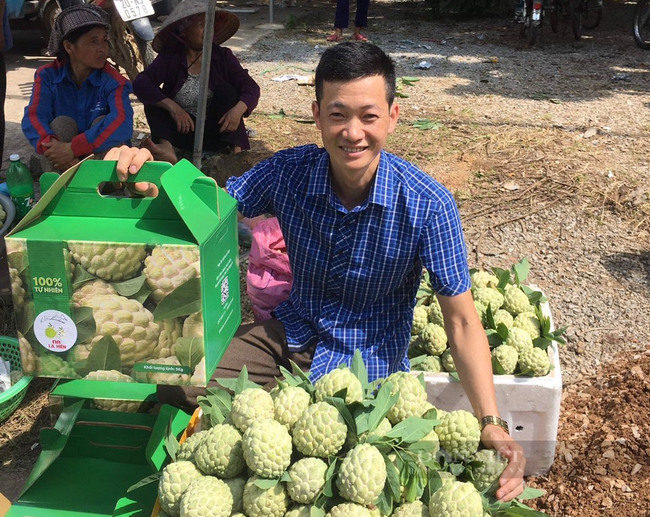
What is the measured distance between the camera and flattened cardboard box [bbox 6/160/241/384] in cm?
168

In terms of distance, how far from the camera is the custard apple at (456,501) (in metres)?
1.61

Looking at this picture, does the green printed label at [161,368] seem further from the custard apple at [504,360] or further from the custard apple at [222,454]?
the custard apple at [504,360]

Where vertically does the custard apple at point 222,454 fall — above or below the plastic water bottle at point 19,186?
above

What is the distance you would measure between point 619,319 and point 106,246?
9.87ft

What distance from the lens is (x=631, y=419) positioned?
9.46ft

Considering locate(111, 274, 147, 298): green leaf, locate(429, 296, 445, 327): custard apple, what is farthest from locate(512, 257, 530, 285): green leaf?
locate(111, 274, 147, 298): green leaf

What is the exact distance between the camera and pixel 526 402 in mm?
2586

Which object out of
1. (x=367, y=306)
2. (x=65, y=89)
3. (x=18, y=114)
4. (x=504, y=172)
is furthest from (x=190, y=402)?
(x=18, y=114)

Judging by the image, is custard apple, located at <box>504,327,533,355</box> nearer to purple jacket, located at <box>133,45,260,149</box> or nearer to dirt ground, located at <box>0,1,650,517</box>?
dirt ground, located at <box>0,1,650,517</box>

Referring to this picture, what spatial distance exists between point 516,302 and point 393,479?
5.17 ft

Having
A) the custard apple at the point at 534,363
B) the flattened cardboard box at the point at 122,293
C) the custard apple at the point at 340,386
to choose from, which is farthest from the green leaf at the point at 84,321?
the custard apple at the point at 534,363

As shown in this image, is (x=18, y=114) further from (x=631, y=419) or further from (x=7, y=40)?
(x=631, y=419)

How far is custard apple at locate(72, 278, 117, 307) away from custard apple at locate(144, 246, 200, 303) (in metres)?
0.11

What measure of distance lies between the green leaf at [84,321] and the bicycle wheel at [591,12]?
37.7ft
